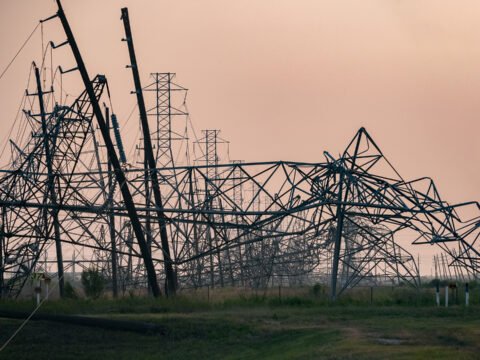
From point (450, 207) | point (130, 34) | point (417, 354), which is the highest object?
point (130, 34)

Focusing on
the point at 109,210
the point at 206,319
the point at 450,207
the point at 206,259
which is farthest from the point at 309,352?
the point at 206,259

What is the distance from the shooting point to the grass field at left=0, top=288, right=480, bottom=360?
26.5m

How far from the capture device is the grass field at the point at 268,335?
87.0ft

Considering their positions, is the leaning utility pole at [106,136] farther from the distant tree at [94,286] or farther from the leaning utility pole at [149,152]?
→ the distant tree at [94,286]

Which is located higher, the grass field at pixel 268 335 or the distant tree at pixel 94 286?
the distant tree at pixel 94 286

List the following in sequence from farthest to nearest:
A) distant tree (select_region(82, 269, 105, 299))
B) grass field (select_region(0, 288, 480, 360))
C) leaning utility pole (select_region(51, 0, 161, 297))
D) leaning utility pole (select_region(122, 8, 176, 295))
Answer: distant tree (select_region(82, 269, 105, 299)) < leaning utility pole (select_region(122, 8, 176, 295)) < leaning utility pole (select_region(51, 0, 161, 297)) < grass field (select_region(0, 288, 480, 360))

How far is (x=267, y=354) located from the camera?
29.1m

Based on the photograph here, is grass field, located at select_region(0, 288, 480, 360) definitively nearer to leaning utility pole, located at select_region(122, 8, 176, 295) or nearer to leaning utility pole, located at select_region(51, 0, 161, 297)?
leaning utility pole, located at select_region(51, 0, 161, 297)

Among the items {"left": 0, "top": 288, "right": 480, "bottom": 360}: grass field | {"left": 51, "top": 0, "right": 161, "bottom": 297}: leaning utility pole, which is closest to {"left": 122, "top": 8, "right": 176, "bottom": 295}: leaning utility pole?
{"left": 51, "top": 0, "right": 161, "bottom": 297}: leaning utility pole

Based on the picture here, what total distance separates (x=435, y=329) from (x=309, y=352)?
4.90 m

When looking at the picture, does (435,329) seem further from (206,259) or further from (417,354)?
(206,259)

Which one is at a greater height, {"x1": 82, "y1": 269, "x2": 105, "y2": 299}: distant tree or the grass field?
{"x1": 82, "y1": 269, "x2": 105, "y2": 299}: distant tree

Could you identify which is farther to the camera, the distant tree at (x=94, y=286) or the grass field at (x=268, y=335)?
the distant tree at (x=94, y=286)

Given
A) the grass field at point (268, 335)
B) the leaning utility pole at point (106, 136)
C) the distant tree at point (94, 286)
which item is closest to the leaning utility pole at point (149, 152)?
the leaning utility pole at point (106, 136)
